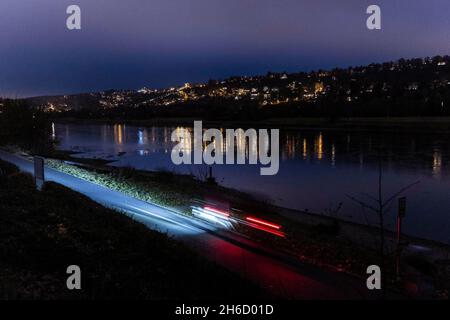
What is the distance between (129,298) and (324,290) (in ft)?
11.5

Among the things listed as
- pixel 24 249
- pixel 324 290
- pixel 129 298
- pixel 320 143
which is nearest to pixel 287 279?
pixel 324 290

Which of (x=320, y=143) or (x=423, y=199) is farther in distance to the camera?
(x=320, y=143)

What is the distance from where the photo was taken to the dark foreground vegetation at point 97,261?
22.0ft

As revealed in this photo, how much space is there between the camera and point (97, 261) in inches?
318

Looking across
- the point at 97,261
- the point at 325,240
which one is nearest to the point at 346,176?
the point at 325,240

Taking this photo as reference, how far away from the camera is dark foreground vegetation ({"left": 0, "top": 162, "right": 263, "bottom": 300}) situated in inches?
264

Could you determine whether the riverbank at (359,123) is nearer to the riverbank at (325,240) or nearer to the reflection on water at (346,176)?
the reflection on water at (346,176)

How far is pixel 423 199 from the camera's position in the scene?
2380cm

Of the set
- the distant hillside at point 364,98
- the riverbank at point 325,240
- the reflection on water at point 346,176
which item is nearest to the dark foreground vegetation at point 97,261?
the riverbank at point 325,240

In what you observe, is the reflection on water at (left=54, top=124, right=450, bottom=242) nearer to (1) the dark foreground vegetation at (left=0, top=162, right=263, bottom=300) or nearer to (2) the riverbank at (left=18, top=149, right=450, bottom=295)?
(2) the riverbank at (left=18, top=149, right=450, bottom=295)

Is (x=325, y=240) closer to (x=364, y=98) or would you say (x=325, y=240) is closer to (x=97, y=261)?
(x=97, y=261)

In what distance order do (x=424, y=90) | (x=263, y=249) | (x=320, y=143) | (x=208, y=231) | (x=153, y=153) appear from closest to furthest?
1. (x=263, y=249)
2. (x=208, y=231)
3. (x=153, y=153)
4. (x=320, y=143)
5. (x=424, y=90)

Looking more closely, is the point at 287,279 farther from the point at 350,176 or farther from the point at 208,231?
the point at 350,176

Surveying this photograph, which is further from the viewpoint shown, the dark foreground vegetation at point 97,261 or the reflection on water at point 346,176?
the reflection on water at point 346,176
